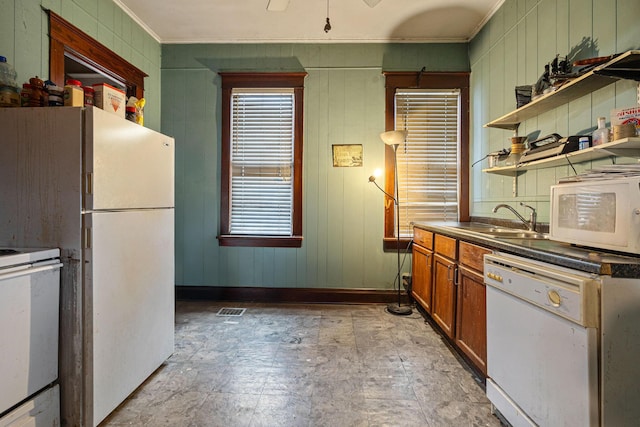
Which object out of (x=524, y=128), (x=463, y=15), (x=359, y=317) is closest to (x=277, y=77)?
(x=463, y=15)

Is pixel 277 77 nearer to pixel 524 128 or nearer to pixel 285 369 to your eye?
pixel 524 128

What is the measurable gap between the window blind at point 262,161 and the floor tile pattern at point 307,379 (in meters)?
1.11

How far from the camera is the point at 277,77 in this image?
11.0 feet

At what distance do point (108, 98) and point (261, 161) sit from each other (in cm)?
182

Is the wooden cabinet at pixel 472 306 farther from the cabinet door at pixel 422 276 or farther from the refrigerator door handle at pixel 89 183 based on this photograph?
the refrigerator door handle at pixel 89 183

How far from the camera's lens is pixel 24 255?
4.27ft

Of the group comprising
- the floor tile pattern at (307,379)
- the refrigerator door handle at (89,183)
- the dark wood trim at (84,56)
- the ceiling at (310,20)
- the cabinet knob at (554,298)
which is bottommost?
the floor tile pattern at (307,379)

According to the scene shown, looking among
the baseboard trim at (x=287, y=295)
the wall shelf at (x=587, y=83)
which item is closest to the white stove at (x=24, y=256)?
the baseboard trim at (x=287, y=295)

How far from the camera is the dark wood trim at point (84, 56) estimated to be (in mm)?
2127

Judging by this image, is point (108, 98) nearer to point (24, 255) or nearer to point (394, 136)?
point (24, 255)

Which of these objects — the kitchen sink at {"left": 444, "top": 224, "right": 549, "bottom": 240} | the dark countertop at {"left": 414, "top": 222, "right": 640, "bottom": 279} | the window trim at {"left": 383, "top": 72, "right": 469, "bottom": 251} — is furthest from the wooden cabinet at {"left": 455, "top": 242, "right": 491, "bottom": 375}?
the window trim at {"left": 383, "top": 72, "right": 469, "bottom": 251}

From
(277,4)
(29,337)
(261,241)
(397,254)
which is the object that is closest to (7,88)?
(29,337)

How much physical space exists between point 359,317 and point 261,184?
5.90 feet

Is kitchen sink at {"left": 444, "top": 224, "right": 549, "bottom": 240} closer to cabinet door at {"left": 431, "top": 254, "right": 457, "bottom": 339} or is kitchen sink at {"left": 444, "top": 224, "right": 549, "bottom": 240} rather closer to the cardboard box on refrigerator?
cabinet door at {"left": 431, "top": 254, "right": 457, "bottom": 339}
